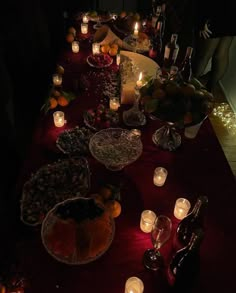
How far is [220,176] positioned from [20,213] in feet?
2.91

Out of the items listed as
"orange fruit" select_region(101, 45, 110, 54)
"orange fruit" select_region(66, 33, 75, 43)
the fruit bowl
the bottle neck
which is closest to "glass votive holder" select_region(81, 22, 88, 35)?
"orange fruit" select_region(66, 33, 75, 43)

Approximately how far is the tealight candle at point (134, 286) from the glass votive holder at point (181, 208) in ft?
1.07

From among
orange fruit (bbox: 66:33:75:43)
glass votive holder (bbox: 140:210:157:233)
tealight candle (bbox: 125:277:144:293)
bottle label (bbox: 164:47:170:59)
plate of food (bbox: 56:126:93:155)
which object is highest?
bottle label (bbox: 164:47:170:59)

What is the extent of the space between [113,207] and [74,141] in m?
0.44

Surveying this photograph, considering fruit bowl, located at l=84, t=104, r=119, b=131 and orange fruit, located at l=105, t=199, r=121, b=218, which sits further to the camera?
fruit bowl, located at l=84, t=104, r=119, b=131

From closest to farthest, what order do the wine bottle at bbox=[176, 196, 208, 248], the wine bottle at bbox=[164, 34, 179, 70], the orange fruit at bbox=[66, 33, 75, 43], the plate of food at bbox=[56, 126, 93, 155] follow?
the wine bottle at bbox=[176, 196, 208, 248] → the plate of food at bbox=[56, 126, 93, 155] → the wine bottle at bbox=[164, 34, 179, 70] → the orange fruit at bbox=[66, 33, 75, 43]

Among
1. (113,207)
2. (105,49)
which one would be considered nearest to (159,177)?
(113,207)

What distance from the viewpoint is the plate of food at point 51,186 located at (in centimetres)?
110

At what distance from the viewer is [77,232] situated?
0.92 m

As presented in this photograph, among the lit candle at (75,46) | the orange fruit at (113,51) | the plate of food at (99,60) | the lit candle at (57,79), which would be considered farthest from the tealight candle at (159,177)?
the lit candle at (75,46)

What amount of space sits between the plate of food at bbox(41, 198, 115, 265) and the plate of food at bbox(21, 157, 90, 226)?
0.31 ft

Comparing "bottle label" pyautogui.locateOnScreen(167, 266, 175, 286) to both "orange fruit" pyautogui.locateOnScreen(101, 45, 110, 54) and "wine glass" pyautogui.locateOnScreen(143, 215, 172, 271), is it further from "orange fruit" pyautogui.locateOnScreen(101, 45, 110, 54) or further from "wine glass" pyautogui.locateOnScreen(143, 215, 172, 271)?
"orange fruit" pyautogui.locateOnScreen(101, 45, 110, 54)

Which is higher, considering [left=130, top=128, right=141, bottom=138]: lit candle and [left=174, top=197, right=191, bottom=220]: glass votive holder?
[left=130, top=128, right=141, bottom=138]: lit candle

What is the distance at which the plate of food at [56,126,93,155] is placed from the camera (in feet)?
4.56
